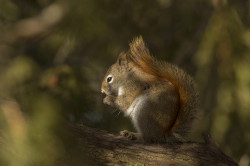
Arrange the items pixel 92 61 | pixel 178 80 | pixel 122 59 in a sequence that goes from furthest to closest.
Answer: pixel 92 61, pixel 122 59, pixel 178 80

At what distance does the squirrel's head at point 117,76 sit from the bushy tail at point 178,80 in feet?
0.89

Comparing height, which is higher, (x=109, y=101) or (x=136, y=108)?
(x=109, y=101)

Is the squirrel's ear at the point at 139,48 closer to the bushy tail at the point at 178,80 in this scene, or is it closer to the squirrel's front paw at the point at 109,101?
the bushy tail at the point at 178,80

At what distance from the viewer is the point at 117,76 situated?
136 inches

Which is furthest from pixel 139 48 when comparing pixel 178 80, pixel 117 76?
pixel 117 76

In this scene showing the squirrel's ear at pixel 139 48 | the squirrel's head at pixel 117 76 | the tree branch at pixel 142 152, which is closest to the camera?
the tree branch at pixel 142 152

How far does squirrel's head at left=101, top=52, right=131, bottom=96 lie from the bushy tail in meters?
0.27

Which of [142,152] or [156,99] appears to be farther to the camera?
[156,99]

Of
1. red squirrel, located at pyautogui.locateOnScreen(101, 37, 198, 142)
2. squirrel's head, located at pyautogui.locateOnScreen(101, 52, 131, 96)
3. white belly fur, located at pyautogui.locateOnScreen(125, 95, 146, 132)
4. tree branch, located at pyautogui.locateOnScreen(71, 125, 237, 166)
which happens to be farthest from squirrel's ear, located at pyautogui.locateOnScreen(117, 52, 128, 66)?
tree branch, located at pyautogui.locateOnScreen(71, 125, 237, 166)

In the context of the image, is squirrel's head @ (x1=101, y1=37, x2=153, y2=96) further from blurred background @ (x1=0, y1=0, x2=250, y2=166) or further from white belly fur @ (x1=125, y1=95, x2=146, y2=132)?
white belly fur @ (x1=125, y1=95, x2=146, y2=132)

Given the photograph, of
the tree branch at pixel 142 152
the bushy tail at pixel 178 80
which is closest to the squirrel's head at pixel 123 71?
the bushy tail at pixel 178 80

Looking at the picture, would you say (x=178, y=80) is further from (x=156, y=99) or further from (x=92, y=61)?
(x=92, y=61)

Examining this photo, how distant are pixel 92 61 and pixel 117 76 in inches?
25.4

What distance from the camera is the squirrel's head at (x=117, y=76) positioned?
11.3 feet
